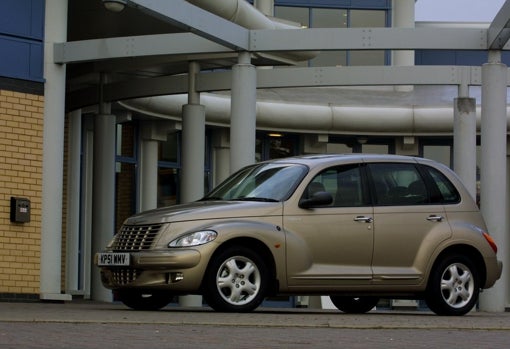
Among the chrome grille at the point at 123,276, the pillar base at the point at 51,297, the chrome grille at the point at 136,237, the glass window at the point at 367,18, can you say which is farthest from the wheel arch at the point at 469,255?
the glass window at the point at 367,18

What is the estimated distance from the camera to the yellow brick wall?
691 inches


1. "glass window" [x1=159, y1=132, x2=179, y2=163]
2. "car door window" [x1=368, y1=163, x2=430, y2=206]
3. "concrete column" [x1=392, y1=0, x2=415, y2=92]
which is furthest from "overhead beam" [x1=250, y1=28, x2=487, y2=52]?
"concrete column" [x1=392, y1=0, x2=415, y2=92]

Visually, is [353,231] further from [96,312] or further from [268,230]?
[96,312]

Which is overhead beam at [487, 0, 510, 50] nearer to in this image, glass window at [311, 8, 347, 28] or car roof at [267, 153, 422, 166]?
car roof at [267, 153, 422, 166]

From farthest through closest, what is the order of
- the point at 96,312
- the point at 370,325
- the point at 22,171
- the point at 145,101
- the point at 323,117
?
the point at 323,117, the point at 145,101, the point at 22,171, the point at 96,312, the point at 370,325

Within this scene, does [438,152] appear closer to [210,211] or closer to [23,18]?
[23,18]

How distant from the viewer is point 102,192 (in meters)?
23.8

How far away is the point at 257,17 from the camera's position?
73.4 ft

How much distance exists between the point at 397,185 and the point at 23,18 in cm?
577

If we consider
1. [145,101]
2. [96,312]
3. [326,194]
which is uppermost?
[145,101]

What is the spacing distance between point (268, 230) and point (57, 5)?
593 centimetres

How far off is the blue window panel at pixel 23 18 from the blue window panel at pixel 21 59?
0.11 m

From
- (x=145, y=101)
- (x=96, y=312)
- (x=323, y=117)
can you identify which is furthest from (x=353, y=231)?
(x=323, y=117)

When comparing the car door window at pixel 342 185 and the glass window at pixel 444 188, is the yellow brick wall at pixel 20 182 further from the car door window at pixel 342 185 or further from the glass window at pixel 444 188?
the glass window at pixel 444 188
